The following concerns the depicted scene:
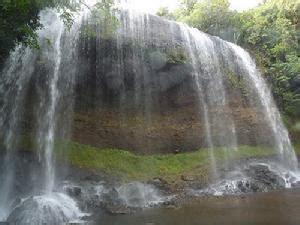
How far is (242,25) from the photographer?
24625 mm

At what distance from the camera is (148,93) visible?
17.9 m

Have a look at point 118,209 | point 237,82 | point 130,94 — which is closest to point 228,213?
point 118,209

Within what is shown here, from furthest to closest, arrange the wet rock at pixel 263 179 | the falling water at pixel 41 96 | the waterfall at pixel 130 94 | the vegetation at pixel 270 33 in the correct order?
1. the vegetation at pixel 270 33
2. the waterfall at pixel 130 94
3. the wet rock at pixel 263 179
4. the falling water at pixel 41 96

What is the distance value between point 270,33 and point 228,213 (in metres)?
15.6

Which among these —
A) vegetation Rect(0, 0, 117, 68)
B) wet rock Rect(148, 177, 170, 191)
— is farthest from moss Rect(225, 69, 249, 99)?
vegetation Rect(0, 0, 117, 68)

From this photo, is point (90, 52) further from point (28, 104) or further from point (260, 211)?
point (260, 211)

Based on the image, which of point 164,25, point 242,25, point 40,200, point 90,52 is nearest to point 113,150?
point 90,52

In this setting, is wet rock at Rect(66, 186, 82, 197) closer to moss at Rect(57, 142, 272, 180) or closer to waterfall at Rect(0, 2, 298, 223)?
waterfall at Rect(0, 2, 298, 223)

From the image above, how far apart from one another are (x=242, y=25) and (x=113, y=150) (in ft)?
40.6

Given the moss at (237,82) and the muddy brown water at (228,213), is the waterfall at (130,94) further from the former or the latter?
the muddy brown water at (228,213)

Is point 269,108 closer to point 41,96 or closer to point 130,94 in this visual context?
point 130,94

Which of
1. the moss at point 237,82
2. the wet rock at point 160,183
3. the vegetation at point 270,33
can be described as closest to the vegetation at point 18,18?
the wet rock at point 160,183

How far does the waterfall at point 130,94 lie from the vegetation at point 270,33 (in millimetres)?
1091

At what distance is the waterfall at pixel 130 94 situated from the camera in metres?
15.5
